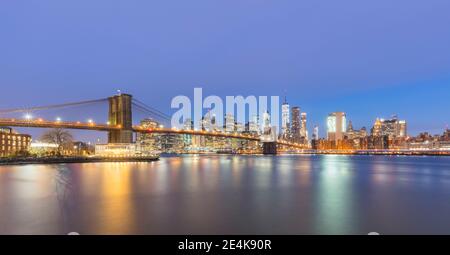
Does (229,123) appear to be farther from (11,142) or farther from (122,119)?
(11,142)

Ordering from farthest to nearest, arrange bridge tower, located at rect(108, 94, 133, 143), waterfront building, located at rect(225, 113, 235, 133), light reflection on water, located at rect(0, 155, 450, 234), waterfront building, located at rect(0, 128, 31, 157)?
Answer: waterfront building, located at rect(225, 113, 235, 133)
waterfront building, located at rect(0, 128, 31, 157)
bridge tower, located at rect(108, 94, 133, 143)
light reflection on water, located at rect(0, 155, 450, 234)

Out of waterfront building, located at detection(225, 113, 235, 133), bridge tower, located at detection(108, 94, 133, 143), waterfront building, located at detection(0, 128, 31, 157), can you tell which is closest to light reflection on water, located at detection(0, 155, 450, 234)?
bridge tower, located at detection(108, 94, 133, 143)

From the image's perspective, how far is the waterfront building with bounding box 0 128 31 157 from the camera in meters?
78.6

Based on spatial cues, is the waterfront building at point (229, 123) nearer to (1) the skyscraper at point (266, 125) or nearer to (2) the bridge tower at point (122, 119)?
(1) the skyscraper at point (266, 125)

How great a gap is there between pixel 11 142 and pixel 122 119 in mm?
44068

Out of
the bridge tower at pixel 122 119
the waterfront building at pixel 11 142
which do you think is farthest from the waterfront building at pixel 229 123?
the waterfront building at pixel 11 142

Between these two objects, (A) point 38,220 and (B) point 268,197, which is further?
(B) point 268,197

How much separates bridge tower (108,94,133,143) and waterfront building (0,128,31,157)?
95.9ft

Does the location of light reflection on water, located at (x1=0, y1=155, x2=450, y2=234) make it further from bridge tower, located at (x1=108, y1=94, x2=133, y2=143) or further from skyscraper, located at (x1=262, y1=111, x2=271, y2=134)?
skyscraper, located at (x1=262, y1=111, x2=271, y2=134)
